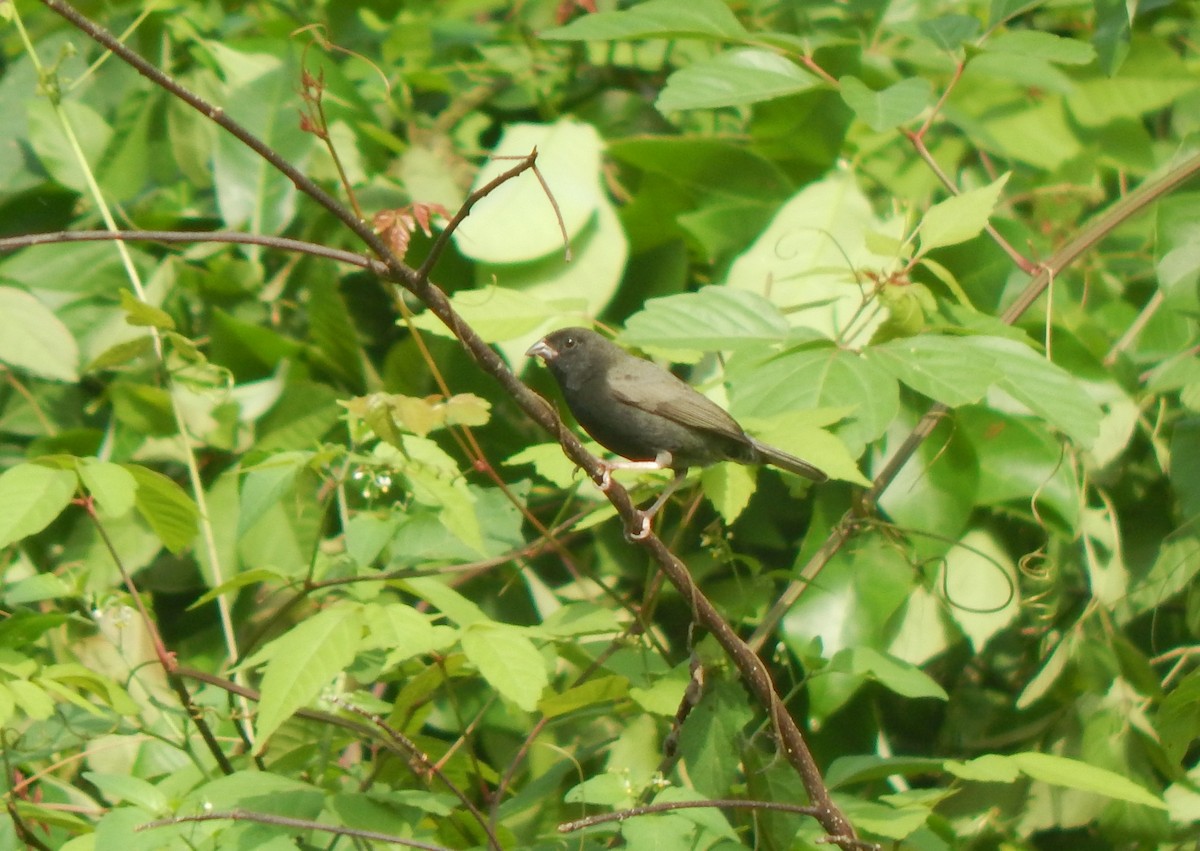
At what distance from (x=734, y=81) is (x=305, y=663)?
1.47 meters

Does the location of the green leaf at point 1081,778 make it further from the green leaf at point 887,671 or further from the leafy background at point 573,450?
the green leaf at point 887,671

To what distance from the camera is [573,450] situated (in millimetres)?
1809

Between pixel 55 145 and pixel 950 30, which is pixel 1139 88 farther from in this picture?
pixel 55 145

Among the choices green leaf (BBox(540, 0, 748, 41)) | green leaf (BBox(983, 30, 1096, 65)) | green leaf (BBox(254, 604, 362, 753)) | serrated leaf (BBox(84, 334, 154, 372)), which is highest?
green leaf (BBox(540, 0, 748, 41))

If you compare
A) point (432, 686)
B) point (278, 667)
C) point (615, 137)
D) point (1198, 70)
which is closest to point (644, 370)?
point (615, 137)

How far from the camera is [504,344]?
3016 millimetres

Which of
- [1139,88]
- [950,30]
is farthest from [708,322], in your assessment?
[1139,88]

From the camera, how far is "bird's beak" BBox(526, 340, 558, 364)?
10.1 feet

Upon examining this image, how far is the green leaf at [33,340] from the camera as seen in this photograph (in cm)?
285

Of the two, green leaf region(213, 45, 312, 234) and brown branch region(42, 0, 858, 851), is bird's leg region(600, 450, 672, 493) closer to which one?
brown branch region(42, 0, 858, 851)

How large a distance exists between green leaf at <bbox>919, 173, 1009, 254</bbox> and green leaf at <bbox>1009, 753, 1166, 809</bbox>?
3.14 feet

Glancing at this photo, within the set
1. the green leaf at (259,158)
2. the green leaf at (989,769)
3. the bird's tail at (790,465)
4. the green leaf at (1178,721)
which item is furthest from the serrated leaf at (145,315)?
the green leaf at (1178,721)

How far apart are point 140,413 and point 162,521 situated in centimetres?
72

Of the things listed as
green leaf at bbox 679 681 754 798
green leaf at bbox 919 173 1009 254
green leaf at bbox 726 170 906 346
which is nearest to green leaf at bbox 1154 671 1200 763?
green leaf at bbox 679 681 754 798
